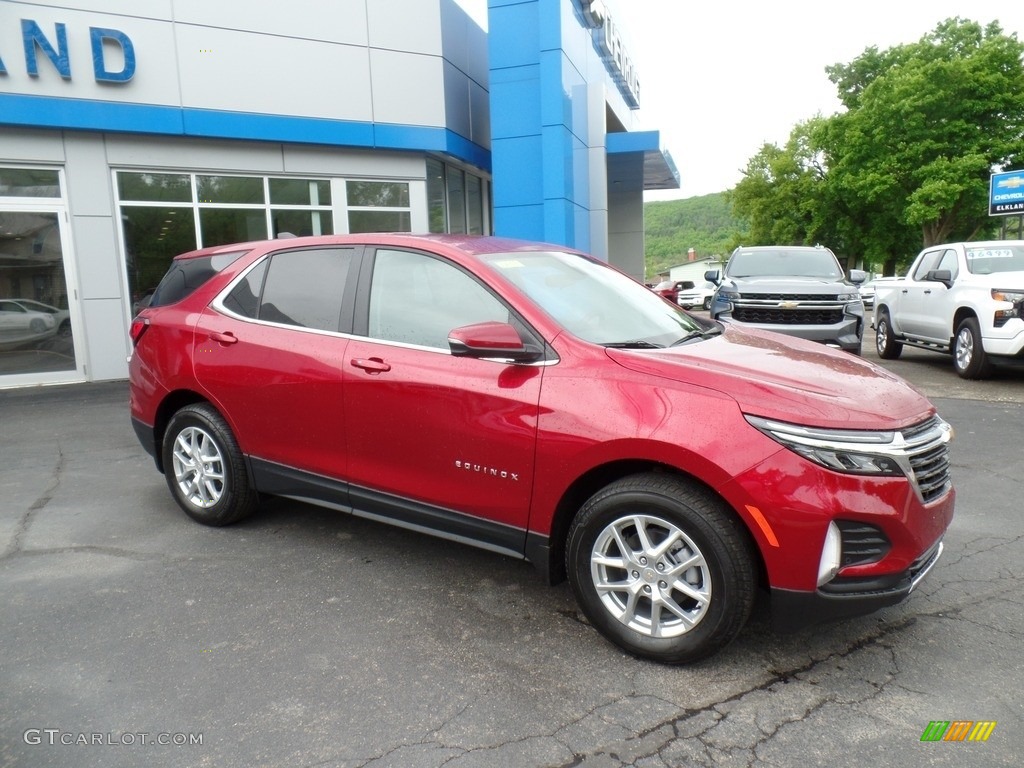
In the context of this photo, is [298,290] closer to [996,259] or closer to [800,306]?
[800,306]

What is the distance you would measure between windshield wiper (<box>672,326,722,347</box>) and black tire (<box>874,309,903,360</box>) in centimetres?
941

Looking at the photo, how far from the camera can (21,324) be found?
10852 millimetres

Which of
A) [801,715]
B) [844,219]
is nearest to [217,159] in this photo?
[801,715]

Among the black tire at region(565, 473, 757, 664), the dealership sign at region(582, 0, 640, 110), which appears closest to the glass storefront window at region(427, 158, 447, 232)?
the dealership sign at region(582, 0, 640, 110)

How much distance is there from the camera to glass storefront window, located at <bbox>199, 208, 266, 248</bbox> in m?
12.0

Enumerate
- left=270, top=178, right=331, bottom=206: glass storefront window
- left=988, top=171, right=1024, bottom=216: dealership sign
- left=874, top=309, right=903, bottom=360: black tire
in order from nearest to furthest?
1. left=874, top=309, right=903, bottom=360: black tire
2. left=270, top=178, right=331, bottom=206: glass storefront window
3. left=988, top=171, right=1024, bottom=216: dealership sign

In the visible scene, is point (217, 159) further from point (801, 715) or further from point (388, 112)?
point (801, 715)

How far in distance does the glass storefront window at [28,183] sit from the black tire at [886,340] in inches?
499

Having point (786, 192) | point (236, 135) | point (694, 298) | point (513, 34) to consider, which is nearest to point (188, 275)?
point (236, 135)

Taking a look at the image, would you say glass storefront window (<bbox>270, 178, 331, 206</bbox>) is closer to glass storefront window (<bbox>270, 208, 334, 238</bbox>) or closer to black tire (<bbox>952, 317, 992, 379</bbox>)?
glass storefront window (<bbox>270, 208, 334, 238</bbox>)

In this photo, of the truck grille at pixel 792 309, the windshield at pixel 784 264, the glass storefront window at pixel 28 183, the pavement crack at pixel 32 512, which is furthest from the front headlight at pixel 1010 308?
the glass storefront window at pixel 28 183

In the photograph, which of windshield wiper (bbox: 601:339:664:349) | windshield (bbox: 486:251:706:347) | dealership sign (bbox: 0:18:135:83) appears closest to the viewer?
windshield wiper (bbox: 601:339:664:349)

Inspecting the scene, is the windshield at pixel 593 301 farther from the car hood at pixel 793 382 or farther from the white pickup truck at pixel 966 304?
the white pickup truck at pixel 966 304

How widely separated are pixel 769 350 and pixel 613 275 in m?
1.09
